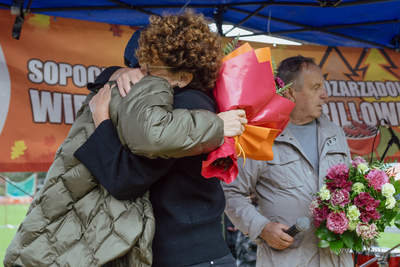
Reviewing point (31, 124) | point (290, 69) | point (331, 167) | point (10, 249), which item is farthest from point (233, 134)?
point (31, 124)

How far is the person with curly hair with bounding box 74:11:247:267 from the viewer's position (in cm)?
119

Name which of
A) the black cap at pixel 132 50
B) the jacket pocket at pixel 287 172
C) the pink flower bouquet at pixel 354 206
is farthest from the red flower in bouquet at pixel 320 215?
the black cap at pixel 132 50

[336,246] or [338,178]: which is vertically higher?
[338,178]

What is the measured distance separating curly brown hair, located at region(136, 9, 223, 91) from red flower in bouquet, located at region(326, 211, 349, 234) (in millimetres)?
1009

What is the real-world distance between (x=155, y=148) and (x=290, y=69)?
5.15 ft

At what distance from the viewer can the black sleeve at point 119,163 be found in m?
1.18

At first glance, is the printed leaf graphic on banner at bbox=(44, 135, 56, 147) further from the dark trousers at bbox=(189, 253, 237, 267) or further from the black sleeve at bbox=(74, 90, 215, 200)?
the dark trousers at bbox=(189, 253, 237, 267)

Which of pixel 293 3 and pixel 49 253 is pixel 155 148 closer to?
pixel 49 253

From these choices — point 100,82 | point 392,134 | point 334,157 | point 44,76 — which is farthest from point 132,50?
point 392,134

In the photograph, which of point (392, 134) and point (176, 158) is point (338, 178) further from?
point (392, 134)

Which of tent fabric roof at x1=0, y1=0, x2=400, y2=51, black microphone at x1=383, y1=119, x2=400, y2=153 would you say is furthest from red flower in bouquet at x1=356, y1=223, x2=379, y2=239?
black microphone at x1=383, y1=119, x2=400, y2=153

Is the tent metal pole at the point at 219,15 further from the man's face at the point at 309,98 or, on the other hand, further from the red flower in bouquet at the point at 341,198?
the red flower in bouquet at the point at 341,198

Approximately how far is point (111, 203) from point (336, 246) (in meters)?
1.20

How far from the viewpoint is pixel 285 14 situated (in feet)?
13.0
